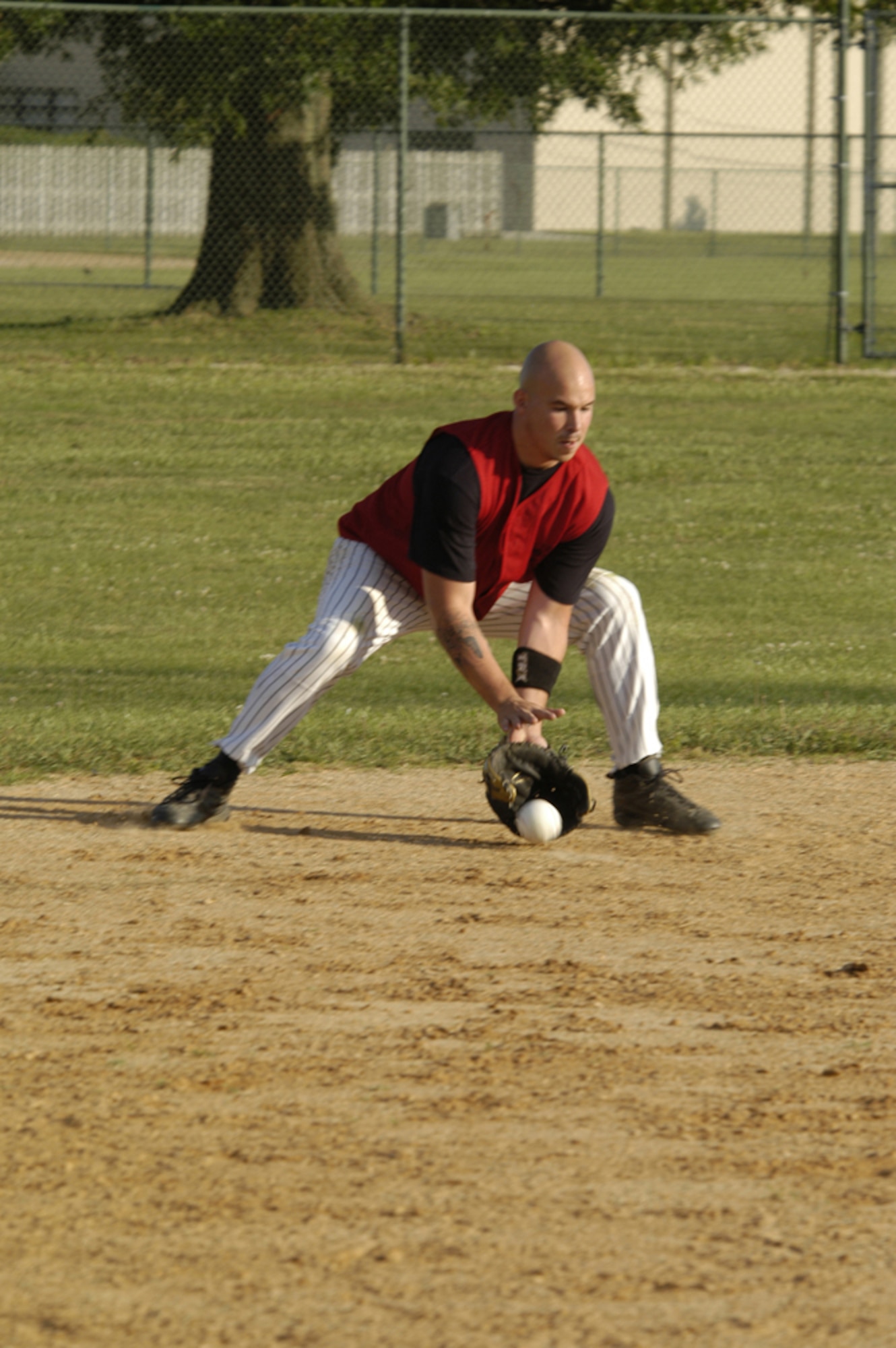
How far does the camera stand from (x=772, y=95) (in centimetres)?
2284

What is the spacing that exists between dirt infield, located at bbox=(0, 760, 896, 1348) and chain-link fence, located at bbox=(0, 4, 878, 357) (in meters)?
10.9

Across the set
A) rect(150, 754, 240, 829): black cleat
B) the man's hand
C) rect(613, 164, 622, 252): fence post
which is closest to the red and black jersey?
the man's hand

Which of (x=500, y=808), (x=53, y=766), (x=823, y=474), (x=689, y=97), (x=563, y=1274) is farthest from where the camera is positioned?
(x=689, y=97)

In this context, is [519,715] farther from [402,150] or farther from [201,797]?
[402,150]

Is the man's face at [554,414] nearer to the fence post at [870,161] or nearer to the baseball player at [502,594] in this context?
the baseball player at [502,594]

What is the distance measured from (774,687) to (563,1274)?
489cm

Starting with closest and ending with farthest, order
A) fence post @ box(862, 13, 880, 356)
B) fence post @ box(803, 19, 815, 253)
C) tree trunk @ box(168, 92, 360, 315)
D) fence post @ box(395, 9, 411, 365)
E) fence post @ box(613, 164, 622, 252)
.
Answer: fence post @ box(395, 9, 411, 365) < fence post @ box(862, 13, 880, 356) < fence post @ box(803, 19, 815, 253) < tree trunk @ box(168, 92, 360, 315) < fence post @ box(613, 164, 622, 252)

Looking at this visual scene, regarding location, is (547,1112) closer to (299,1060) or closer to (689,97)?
(299,1060)

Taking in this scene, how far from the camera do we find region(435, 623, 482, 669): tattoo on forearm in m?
4.94

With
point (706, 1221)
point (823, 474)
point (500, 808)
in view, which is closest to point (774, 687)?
point (500, 808)

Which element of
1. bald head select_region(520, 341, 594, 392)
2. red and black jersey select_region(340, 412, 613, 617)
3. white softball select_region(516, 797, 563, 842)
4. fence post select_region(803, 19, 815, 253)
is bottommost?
white softball select_region(516, 797, 563, 842)

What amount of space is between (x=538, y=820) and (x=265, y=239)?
16.0 meters

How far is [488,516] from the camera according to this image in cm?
502

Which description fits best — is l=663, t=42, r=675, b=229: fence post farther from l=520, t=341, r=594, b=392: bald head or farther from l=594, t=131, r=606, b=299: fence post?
l=520, t=341, r=594, b=392: bald head
